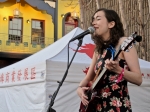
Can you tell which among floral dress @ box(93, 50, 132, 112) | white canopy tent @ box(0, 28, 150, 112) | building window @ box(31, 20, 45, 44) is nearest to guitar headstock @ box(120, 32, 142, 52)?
floral dress @ box(93, 50, 132, 112)

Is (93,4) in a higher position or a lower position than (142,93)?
higher

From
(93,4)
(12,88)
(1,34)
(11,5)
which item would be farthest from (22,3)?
(12,88)

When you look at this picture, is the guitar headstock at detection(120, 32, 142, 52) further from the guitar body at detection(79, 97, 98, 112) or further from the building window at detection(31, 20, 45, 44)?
the building window at detection(31, 20, 45, 44)

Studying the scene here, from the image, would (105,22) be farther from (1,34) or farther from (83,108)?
(1,34)

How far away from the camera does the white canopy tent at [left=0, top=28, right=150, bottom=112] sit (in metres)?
4.32

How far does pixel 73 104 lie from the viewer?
14.8 ft

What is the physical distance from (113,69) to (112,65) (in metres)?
0.06

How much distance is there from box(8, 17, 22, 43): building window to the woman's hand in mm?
14634

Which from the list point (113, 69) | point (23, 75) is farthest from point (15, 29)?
point (113, 69)

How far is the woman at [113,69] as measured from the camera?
204 cm

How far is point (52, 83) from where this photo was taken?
4.31 m

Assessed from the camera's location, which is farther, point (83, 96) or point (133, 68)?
point (83, 96)

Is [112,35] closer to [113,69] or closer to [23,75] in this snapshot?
[113,69]

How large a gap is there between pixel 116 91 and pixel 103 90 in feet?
0.33
